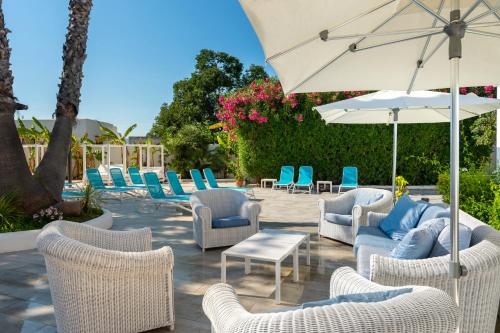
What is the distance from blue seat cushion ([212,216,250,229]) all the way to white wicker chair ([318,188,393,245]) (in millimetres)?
1395

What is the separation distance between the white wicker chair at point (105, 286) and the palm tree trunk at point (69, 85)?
17.0 ft

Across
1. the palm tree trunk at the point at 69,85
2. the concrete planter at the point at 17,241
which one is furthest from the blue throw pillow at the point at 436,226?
the palm tree trunk at the point at 69,85

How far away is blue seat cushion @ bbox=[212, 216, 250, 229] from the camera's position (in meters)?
6.08

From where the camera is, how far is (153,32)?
27.0 metres

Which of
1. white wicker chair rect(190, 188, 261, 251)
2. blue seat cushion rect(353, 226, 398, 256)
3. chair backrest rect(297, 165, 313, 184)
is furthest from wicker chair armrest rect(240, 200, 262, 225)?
chair backrest rect(297, 165, 313, 184)

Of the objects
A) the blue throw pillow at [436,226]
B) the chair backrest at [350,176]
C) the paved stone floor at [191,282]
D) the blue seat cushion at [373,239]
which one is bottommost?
the paved stone floor at [191,282]

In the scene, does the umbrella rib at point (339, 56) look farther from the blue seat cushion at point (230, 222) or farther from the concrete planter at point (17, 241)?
the concrete planter at point (17, 241)

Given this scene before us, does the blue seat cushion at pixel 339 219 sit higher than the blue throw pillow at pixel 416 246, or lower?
lower

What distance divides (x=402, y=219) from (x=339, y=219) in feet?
4.73

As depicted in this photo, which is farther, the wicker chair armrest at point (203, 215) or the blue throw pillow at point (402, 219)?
the wicker chair armrest at point (203, 215)

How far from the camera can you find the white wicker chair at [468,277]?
255cm

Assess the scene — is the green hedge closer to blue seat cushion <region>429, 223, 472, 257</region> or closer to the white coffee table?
the white coffee table

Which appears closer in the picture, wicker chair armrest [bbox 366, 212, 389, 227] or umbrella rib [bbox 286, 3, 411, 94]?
umbrella rib [bbox 286, 3, 411, 94]

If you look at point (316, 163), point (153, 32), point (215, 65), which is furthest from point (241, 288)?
point (215, 65)
